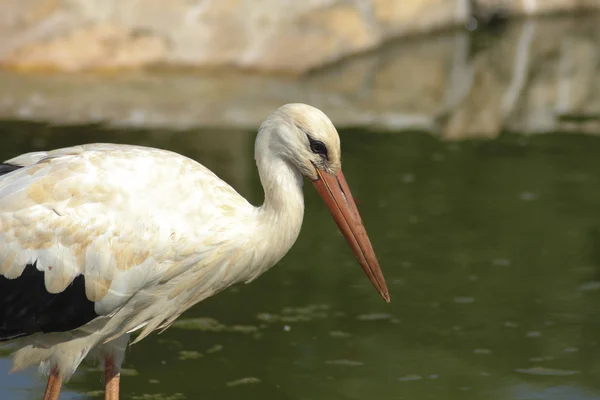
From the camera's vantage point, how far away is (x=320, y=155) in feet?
16.4

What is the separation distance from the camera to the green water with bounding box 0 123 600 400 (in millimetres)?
5820

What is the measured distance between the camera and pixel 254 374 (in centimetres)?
591

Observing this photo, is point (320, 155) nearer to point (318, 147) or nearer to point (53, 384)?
point (318, 147)

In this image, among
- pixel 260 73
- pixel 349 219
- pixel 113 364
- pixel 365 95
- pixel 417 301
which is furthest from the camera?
pixel 260 73

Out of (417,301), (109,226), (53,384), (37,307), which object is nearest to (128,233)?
(109,226)

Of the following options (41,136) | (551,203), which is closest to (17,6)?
(41,136)

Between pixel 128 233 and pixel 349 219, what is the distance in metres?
0.98

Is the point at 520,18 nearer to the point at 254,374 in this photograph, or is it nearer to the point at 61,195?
the point at 254,374

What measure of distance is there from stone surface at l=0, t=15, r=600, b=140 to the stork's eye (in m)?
5.16

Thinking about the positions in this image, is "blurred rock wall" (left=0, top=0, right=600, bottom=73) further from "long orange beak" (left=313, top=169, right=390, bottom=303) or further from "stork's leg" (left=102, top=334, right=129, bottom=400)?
"long orange beak" (left=313, top=169, right=390, bottom=303)

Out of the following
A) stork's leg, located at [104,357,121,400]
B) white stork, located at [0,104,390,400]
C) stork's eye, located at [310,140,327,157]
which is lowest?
stork's leg, located at [104,357,121,400]

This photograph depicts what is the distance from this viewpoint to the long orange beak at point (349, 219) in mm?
5102

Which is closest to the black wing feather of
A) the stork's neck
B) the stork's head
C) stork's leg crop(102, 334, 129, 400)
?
stork's leg crop(102, 334, 129, 400)

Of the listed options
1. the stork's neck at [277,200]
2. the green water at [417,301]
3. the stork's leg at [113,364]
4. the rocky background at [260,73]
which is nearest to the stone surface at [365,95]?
the rocky background at [260,73]
